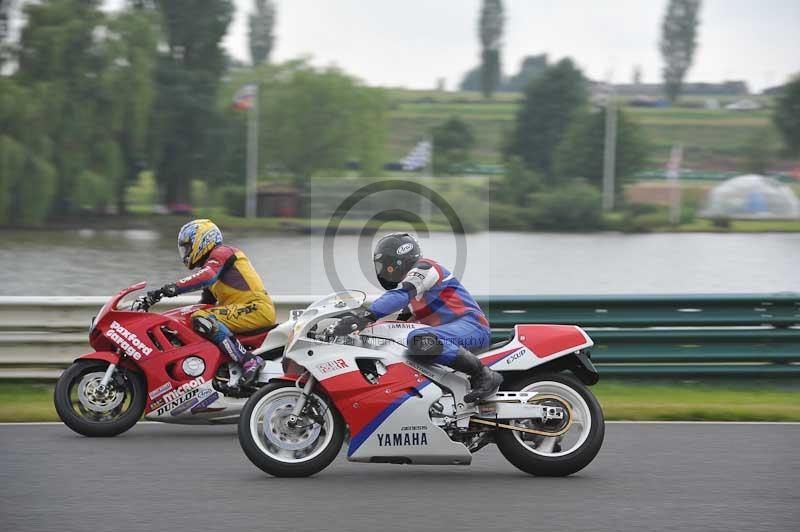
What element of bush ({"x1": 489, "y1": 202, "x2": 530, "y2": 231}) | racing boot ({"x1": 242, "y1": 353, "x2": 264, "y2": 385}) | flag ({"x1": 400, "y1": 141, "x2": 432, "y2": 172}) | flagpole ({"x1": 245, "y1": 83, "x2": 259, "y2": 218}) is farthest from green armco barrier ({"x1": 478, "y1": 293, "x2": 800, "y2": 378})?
flag ({"x1": 400, "y1": 141, "x2": 432, "y2": 172})

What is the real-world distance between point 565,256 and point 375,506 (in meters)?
37.1

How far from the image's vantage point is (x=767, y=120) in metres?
71.8

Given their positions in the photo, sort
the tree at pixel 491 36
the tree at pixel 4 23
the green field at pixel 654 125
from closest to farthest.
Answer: the tree at pixel 4 23
the green field at pixel 654 125
the tree at pixel 491 36

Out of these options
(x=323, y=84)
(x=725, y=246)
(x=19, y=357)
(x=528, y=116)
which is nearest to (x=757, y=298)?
(x=19, y=357)

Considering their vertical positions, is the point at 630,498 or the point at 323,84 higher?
the point at 323,84

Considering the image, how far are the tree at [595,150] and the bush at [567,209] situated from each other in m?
2.73

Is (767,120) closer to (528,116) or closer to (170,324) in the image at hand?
(528,116)

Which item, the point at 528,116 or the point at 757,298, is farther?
the point at 528,116

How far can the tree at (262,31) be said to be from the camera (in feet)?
228

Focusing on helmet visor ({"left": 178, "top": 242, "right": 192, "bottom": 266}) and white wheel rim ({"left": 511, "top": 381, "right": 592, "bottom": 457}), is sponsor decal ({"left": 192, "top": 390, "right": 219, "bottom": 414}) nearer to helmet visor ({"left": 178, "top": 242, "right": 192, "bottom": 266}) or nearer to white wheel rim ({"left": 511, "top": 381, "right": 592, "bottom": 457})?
helmet visor ({"left": 178, "top": 242, "right": 192, "bottom": 266})

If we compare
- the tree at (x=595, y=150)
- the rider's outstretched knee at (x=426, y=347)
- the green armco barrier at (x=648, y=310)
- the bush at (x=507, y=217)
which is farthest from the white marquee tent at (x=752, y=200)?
the rider's outstretched knee at (x=426, y=347)

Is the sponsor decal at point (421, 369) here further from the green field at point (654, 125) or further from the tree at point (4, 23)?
the green field at point (654, 125)

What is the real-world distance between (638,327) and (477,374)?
15.4 feet

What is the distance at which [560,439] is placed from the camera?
6.92m
